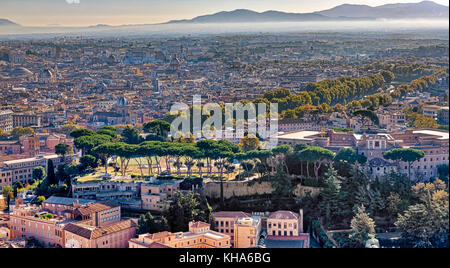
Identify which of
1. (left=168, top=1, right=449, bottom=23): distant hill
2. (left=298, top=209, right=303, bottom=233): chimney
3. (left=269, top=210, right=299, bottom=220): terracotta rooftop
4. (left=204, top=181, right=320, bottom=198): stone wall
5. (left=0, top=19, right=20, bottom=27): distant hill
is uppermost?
(left=168, top=1, right=449, bottom=23): distant hill

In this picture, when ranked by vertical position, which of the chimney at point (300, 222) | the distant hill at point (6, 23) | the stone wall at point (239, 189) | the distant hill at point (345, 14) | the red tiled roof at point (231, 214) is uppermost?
the distant hill at point (345, 14)

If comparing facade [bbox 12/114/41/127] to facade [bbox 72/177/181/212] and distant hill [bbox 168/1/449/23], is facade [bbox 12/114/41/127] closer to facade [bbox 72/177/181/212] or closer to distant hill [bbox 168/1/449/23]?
distant hill [bbox 168/1/449/23]

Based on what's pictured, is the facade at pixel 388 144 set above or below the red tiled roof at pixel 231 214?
above

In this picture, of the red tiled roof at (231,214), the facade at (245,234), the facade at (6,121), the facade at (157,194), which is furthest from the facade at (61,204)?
the facade at (6,121)

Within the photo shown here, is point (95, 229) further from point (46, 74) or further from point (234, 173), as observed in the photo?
point (46, 74)

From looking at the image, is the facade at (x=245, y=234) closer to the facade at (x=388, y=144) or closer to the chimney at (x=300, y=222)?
the chimney at (x=300, y=222)

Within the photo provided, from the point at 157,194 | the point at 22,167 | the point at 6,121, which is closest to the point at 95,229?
the point at 157,194

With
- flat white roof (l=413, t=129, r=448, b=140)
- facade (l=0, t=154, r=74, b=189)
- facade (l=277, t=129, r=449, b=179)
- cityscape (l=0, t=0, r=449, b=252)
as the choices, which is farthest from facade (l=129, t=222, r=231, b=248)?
facade (l=0, t=154, r=74, b=189)

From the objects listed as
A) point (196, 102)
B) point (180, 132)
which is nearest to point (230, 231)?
point (180, 132)
